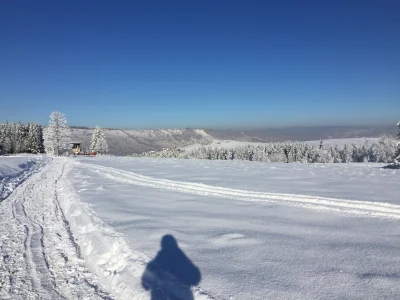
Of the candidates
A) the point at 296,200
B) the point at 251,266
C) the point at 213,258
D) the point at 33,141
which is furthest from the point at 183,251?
the point at 33,141

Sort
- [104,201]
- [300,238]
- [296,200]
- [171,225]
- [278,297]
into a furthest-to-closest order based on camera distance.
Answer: [104,201], [296,200], [171,225], [300,238], [278,297]

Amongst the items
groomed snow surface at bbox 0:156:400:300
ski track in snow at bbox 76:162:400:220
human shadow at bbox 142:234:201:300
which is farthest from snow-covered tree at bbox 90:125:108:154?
human shadow at bbox 142:234:201:300

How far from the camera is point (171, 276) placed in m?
4.88

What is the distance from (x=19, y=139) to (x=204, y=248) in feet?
246

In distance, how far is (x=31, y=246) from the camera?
253 inches

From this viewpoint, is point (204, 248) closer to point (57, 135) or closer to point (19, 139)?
point (57, 135)

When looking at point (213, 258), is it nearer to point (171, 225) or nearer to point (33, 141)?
point (171, 225)

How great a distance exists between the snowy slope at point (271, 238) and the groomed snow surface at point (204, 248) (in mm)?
21

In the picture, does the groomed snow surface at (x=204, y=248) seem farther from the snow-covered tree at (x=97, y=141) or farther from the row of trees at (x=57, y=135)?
the snow-covered tree at (x=97, y=141)

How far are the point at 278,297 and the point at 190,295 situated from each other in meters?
1.30

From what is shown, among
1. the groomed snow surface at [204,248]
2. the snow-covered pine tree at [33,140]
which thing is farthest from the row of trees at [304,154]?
the groomed snow surface at [204,248]

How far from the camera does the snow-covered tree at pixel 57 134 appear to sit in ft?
193

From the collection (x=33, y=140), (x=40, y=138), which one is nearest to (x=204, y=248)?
(x=33, y=140)

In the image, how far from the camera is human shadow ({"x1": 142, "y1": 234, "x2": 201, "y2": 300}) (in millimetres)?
4414
